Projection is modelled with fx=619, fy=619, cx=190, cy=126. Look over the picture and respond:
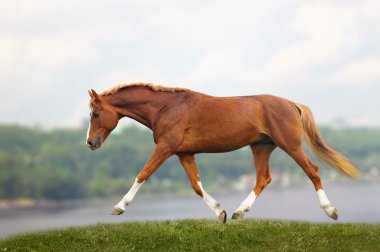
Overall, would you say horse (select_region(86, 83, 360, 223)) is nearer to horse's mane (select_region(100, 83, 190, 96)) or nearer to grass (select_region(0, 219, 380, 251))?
horse's mane (select_region(100, 83, 190, 96))

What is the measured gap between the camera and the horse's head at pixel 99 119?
10.8m

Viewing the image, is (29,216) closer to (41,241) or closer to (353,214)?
(353,214)

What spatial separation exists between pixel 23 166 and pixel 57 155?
12788mm

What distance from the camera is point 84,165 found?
128 m

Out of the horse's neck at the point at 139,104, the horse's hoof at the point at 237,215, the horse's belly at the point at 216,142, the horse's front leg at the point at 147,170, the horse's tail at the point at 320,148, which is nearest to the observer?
the horse's front leg at the point at 147,170

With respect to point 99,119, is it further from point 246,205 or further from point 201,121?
point 246,205

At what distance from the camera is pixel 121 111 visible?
1095 centimetres

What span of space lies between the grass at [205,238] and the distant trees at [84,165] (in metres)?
98.9

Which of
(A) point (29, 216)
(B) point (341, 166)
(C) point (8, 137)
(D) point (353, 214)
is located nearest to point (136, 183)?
(B) point (341, 166)

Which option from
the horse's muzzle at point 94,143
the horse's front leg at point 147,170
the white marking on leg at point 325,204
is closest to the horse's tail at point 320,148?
the white marking on leg at point 325,204

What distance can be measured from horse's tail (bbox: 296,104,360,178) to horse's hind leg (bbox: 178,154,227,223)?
2.32 meters

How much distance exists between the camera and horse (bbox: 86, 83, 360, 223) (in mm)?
10711

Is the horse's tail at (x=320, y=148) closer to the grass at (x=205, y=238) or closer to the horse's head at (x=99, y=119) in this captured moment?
the grass at (x=205, y=238)

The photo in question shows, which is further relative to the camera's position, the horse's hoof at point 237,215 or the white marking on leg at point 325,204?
the white marking on leg at point 325,204
